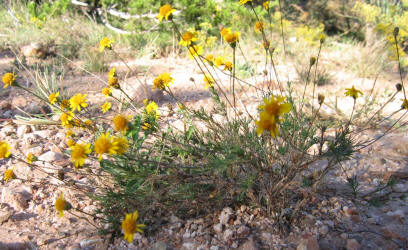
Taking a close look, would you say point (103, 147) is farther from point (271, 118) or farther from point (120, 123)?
point (271, 118)

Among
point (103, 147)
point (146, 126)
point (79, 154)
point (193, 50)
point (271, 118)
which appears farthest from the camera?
point (193, 50)

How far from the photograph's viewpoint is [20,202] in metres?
1.98

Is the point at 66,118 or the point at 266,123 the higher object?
the point at 266,123

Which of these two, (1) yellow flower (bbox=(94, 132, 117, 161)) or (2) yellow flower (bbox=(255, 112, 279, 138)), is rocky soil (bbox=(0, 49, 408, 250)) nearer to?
(1) yellow flower (bbox=(94, 132, 117, 161))

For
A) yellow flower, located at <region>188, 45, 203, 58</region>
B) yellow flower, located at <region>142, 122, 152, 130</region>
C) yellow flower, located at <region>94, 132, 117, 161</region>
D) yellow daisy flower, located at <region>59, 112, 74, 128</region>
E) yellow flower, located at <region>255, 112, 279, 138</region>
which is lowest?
yellow daisy flower, located at <region>59, 112, 74, 128</region>

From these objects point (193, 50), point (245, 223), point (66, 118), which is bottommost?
point (245, 223)

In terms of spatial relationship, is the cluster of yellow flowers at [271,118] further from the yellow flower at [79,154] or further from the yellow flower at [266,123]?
the yellow flower at [79,154]

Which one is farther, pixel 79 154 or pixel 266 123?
pixel 79 154

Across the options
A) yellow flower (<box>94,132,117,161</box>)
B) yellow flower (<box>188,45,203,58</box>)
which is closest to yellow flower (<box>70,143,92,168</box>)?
yellow flower (<box>94,132,117,161</box>)

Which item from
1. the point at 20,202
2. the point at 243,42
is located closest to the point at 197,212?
the point at 20,202

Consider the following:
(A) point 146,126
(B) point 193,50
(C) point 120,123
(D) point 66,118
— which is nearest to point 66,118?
(D) point 66,118

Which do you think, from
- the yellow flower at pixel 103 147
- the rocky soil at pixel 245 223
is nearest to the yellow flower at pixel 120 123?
the yellow flower at pixel 103 147

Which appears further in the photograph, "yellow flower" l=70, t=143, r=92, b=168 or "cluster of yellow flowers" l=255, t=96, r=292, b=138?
"yellow flower" l=70, t=143, r=92, b=168

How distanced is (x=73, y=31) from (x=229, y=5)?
3.19 m
